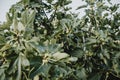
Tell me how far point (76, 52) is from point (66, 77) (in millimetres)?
262

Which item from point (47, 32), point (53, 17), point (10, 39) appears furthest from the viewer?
point (53, 17)

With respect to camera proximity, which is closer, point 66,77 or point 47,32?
point 66,77

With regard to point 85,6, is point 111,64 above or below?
below

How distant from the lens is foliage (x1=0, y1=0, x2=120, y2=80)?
1894 millimetres

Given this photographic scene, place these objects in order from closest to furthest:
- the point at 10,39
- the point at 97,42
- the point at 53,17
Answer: the point at 10,39
the point at 97,42
the point at 53,17

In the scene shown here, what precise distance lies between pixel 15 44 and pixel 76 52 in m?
0.77

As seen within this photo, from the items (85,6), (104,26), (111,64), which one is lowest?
(111,64)

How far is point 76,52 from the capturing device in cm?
257

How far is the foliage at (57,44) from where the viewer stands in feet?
6.21

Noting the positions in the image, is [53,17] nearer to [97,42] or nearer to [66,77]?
[97,42]

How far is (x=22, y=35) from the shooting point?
6.48 ft

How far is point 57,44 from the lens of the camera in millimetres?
2082

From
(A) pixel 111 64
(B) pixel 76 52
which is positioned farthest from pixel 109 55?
(B) pixel 76 52

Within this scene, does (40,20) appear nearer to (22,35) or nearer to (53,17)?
(53,17)
